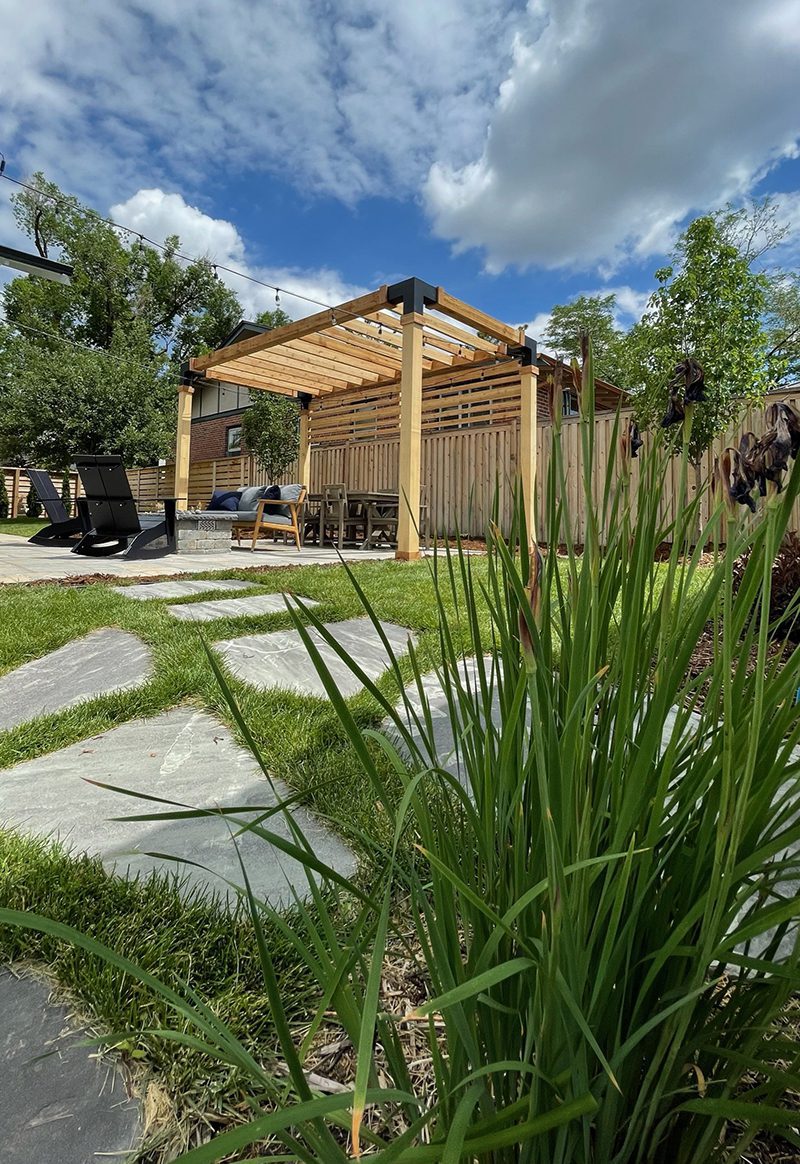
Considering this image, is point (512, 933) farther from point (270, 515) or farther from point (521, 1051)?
point (270, 515)

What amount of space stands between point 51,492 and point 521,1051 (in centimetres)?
1003

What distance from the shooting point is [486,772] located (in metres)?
0.47

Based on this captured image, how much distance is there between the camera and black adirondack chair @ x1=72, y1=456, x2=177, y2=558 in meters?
6.07

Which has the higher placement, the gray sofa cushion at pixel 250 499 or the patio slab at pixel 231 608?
the gray sofa cushion at pixel 250 499

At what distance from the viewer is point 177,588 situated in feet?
12.7

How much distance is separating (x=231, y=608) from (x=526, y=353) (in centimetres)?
642

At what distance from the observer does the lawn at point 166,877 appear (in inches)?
28.4

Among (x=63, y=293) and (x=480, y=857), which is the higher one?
(x=63, y=293)

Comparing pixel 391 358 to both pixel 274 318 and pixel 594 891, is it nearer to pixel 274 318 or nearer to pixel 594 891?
pixel 594 891

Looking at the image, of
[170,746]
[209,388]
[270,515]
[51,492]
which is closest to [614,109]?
[209,388]

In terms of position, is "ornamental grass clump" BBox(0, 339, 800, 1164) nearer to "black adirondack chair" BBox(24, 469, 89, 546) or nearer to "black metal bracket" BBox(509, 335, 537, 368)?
"black adirondack chair" BBox(24, 469, 89, 546)

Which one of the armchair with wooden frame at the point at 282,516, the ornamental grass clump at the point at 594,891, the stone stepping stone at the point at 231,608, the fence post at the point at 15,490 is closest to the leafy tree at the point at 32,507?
the fence post at the point at 15,490

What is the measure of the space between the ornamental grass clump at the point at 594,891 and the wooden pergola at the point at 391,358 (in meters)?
4.20

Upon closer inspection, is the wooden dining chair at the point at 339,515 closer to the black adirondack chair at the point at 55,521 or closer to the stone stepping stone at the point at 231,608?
the black adirondack chair at the point at 55,521
